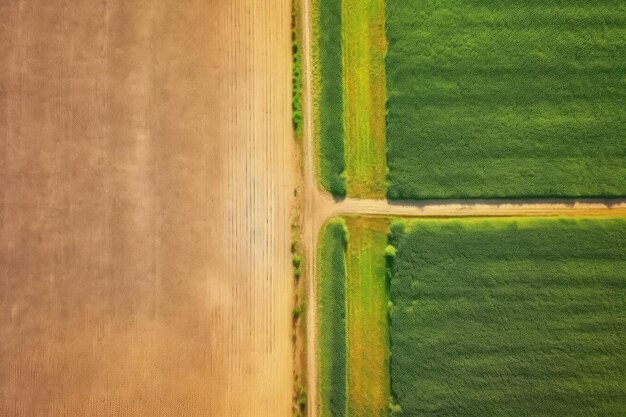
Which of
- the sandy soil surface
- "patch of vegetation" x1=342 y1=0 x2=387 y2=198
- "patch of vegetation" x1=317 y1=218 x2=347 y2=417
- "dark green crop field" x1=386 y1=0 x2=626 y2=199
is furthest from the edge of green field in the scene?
"dark green crop field" x1=386 y1=0 x2=626 y2=199

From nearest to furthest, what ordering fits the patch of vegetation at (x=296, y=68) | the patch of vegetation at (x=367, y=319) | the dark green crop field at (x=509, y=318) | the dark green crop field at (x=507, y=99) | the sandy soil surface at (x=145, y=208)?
the dark green crop field at (x=509, y=318)
the patch of vegetation at (x=367, y=319)
the dark green crop field at (x=507, y=99)
the sandy soil surface at (x=145, y=208)
the patch of vegetation at (x=296, y=68)

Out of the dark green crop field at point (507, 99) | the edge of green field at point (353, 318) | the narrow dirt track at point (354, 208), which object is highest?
the dark green crop field at point (507, 99)

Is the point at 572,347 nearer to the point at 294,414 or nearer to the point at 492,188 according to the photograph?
the point at 492,188

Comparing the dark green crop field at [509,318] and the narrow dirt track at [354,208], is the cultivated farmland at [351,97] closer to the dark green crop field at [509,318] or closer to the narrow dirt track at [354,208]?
the narrow dirt track at [354,208]

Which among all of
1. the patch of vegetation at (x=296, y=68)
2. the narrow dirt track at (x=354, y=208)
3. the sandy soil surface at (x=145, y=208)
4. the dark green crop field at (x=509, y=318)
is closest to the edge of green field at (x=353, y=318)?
the narrow dirt track at (x=354, y=208)

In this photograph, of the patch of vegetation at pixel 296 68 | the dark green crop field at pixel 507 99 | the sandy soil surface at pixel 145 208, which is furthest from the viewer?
the patch of vegetation at pixel 296 68

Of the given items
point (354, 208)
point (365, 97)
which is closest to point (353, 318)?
point (354, 208)

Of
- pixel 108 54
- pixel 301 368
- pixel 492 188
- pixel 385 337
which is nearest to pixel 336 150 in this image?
pixel 492 188

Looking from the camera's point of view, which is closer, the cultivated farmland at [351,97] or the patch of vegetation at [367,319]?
the patch of vegetation at [367,319]
